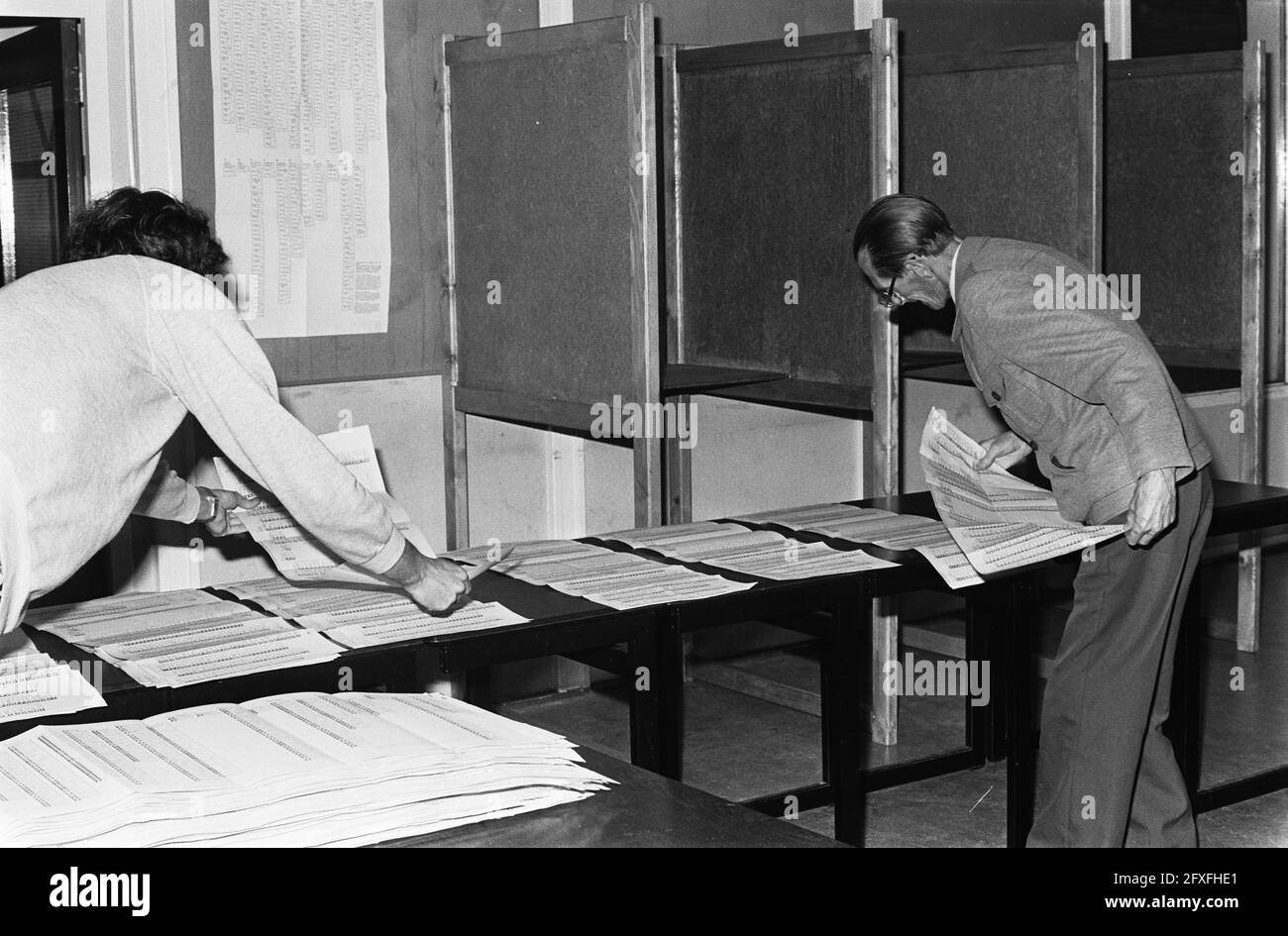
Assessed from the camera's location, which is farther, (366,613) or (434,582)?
(366,613)

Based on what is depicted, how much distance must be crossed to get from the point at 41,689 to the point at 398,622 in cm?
46

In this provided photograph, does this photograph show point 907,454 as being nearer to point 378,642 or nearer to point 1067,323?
point 1067,323

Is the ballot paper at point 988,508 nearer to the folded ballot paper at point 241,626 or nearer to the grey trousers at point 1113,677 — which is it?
the grey trousers at point 1113,677

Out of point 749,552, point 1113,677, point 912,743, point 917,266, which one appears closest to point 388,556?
point 749,552

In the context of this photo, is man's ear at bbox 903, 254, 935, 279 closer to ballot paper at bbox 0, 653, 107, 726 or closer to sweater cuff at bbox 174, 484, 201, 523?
sweater cuff at bbox 174, 484, 201, 523

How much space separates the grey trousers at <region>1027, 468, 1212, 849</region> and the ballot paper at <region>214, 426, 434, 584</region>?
99 centimetres

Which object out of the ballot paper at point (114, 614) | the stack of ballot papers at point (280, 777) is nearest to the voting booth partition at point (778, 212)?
the ballot paper at point (114, 614)

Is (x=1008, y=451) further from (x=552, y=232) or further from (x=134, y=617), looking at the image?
(x=134, y=617)

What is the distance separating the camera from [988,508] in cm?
237

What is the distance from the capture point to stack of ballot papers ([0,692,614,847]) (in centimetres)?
→ 102

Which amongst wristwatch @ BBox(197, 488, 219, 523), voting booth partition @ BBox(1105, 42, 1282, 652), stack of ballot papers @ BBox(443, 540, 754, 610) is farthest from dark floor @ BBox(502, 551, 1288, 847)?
wristwatch @ BBox(197, 488, 219, 523)

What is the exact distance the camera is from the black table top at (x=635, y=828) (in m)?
1.03

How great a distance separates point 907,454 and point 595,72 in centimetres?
180

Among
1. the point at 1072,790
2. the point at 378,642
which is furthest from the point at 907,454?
the point at 378,642
